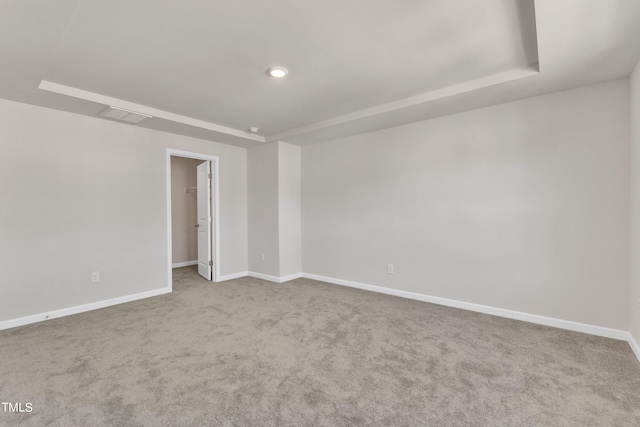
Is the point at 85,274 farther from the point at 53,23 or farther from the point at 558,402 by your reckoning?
the point at 558,402

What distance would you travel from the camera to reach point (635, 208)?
2432 millimetres

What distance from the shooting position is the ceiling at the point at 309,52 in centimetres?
178

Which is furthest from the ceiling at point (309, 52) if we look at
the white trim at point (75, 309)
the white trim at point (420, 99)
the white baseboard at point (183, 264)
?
the white baseboard at point (183, 264)

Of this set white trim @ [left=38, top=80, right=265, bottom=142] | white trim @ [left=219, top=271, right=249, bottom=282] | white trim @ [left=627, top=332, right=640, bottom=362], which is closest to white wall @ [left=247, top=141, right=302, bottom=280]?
white trim @ [left=219, top=271, right=249, bottom=282]

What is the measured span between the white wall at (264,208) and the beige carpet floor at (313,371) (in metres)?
1.65

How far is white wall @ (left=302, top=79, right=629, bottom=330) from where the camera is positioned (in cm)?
271

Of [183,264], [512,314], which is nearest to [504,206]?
[512,314]

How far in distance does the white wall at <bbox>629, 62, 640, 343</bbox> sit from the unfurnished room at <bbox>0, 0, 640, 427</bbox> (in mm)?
40

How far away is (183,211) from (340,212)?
3876 mm

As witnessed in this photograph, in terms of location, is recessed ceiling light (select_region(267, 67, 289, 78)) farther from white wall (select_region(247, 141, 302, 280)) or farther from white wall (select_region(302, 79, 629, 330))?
white wall (select_region(247, 141, 302, 280))

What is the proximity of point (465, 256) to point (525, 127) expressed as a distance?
62.0 inches

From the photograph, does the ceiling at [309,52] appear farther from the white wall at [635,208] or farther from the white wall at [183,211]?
the white wall at [183,211]

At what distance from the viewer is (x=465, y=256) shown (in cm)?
350

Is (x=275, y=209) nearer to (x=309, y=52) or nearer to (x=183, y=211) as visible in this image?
(x=183, y=211)
